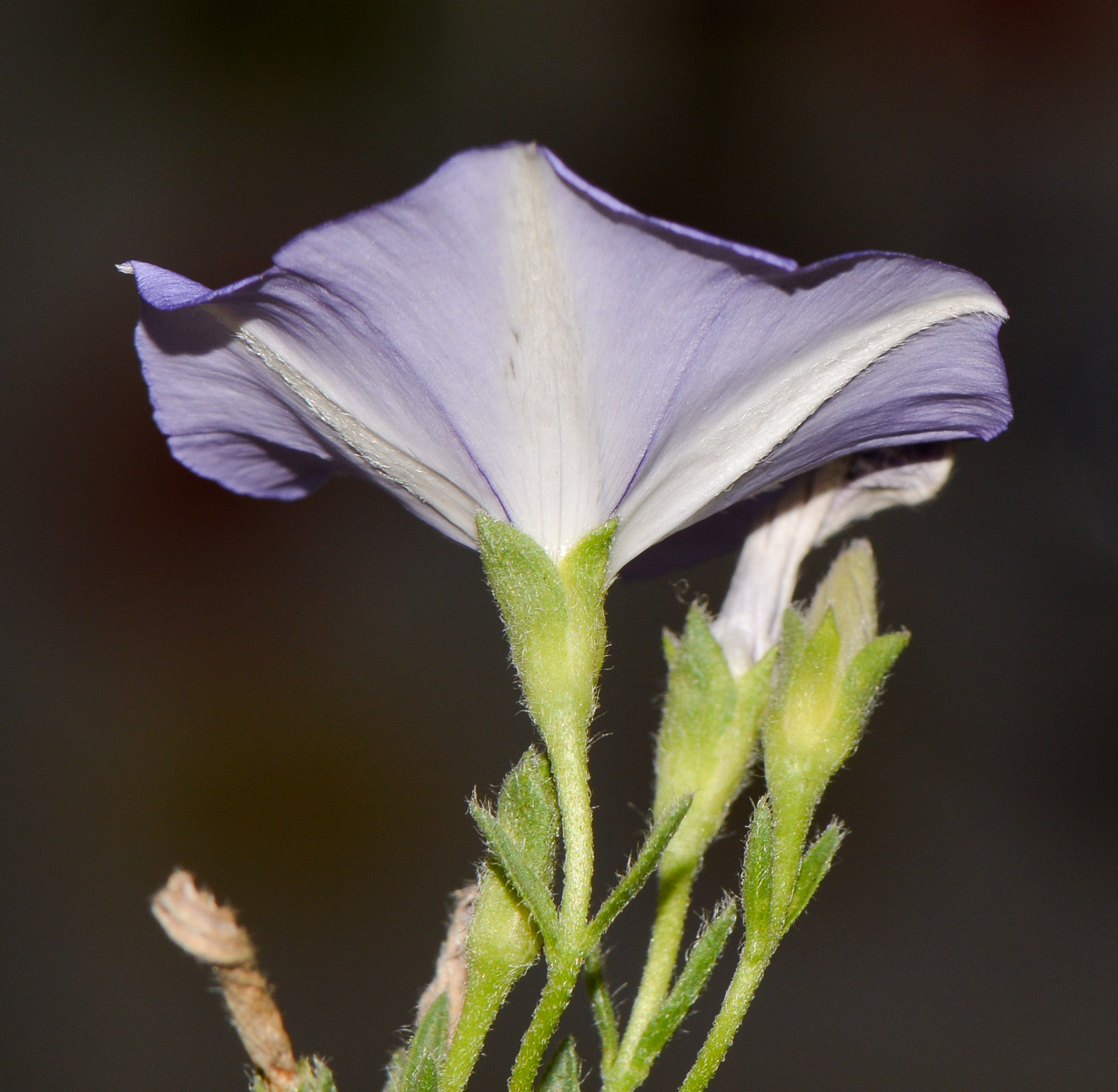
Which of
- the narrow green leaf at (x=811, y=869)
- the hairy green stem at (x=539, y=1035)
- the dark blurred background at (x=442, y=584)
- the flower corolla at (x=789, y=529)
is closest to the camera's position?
the hairy green stem at (x=539, y=1035)

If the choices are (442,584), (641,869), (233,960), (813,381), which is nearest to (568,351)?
(813,381)

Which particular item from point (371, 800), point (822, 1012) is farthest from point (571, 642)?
point (822, 1012)

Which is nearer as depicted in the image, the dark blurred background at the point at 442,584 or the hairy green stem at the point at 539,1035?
the hairy green stem at the point at 539,1035

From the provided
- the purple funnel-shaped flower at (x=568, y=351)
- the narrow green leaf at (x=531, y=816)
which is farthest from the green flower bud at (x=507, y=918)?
the purple funnel-shaped flower at (x=568, y=351)

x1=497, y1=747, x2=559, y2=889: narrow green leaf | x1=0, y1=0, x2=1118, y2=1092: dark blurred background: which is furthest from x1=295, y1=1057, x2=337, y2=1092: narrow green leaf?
x1=0, y1=0, x2=1118, y2=1092: dark blurred background

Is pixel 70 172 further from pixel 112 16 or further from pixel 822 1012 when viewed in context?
pixel 822 1012

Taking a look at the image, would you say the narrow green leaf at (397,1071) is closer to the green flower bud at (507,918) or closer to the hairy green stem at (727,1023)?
the green flower bud at (507,918)

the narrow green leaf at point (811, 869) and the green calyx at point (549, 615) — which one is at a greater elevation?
the green calyx at point (549, 615)
